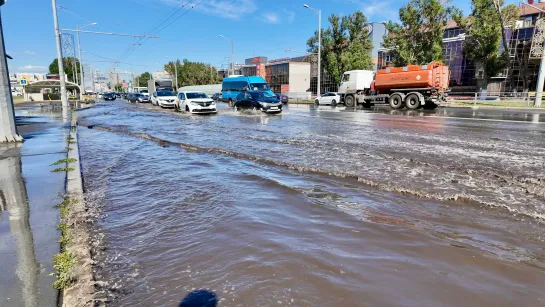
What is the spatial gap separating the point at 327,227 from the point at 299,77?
7316cm

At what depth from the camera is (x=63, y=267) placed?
3.10m

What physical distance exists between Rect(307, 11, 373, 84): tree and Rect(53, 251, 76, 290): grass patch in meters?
43.3

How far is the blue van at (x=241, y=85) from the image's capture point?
34.5 metres

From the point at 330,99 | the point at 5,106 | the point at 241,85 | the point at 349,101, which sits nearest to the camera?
the point at 5,106

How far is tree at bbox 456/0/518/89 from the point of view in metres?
34.0

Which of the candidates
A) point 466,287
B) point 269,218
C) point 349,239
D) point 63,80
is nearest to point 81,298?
point 269,218

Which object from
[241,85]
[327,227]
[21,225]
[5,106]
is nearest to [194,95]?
[241,85]

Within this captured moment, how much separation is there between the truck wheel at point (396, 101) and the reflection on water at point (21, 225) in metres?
24.6

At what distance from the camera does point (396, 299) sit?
8.96 ft

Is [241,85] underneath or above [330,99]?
above

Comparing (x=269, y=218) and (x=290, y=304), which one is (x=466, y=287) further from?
(x=269, y=218)

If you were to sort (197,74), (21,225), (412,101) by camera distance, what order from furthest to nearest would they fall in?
(197,74) → (412,101) → (21,225)

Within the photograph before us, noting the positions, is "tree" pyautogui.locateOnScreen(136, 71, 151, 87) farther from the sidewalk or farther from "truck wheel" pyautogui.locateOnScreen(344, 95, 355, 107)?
the sidewalk

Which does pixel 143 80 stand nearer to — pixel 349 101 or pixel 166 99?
→ pixel 166 99
